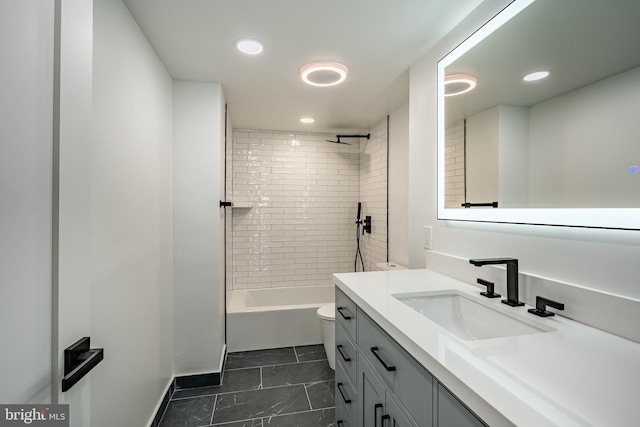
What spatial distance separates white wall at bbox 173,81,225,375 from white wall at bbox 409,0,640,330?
1.57 m

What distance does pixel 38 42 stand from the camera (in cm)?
61

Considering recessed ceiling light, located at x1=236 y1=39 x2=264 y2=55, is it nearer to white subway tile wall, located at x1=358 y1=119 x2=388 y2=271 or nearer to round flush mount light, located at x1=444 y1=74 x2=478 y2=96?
round flush mount light, located at x1=444 y1=74 x2=478 y2=96

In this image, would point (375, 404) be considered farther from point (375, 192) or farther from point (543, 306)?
point (375, 192)

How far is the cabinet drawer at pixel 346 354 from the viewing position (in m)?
1.42

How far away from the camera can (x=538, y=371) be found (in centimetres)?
69

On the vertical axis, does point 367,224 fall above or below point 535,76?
below

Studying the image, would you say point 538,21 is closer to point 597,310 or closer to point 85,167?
point 597,310

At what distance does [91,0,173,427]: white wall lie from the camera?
1.24 metres

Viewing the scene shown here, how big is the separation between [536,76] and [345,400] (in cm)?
178

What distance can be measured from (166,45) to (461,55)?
70.4 inches

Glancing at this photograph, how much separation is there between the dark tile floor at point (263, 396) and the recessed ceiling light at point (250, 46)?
2489 millimetres

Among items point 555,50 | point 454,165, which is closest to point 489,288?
point 454,165

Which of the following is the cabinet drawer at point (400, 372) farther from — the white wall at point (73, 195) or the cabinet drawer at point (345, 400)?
the white wall at point (73, 195)

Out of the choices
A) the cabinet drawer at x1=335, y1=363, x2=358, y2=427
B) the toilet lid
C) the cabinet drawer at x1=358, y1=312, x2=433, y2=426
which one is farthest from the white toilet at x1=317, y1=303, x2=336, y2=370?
the cabinet drawer at x1=358, y1=312, x2=433, y2=426
